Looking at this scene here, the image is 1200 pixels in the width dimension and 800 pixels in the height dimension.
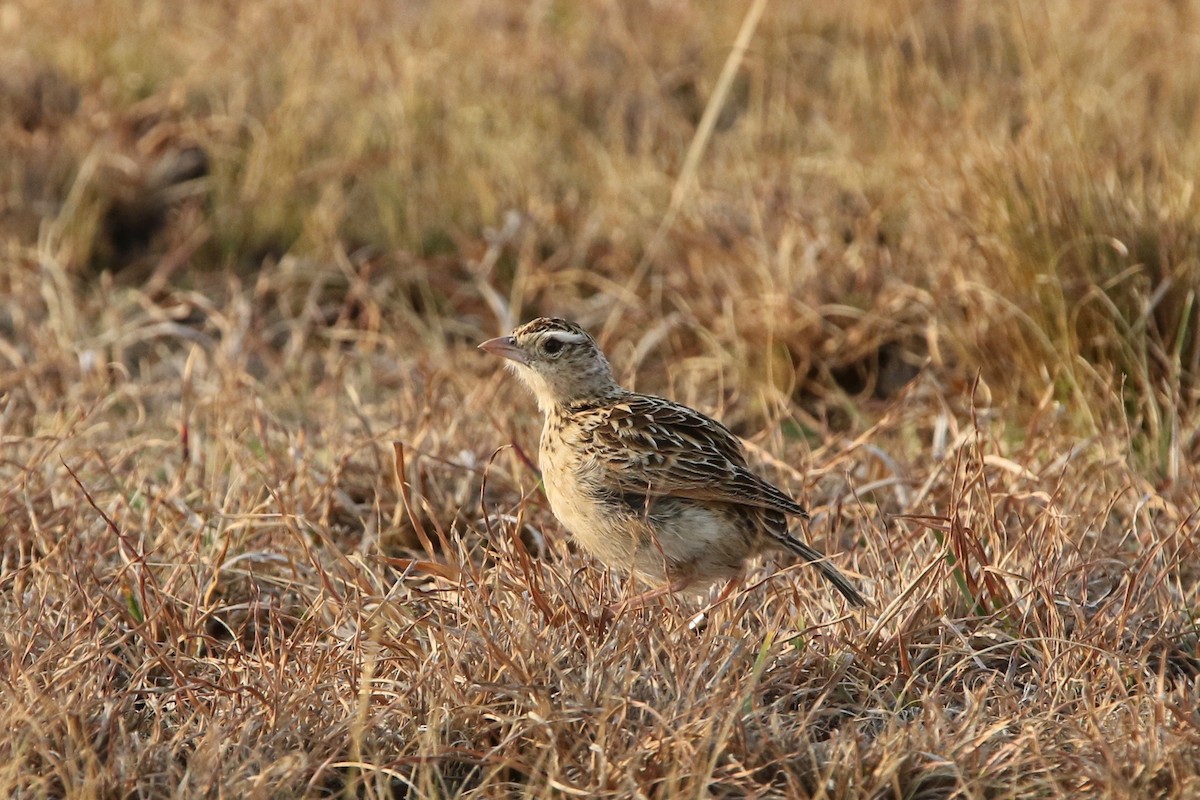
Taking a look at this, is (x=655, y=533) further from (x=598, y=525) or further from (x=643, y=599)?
(x=643, y=599)

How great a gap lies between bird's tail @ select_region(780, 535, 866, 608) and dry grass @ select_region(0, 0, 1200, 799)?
9 cm

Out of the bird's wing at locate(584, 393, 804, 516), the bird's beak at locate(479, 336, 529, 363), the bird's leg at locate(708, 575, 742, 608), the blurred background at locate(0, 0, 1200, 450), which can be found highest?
the bird's beak at locate(479, 336, 529, 363)

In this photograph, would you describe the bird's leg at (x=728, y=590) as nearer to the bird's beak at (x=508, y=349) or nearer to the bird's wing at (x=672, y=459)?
the bird's wing at (x=672, y=459)

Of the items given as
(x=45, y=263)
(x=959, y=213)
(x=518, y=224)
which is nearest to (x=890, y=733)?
(x=959, y=213)

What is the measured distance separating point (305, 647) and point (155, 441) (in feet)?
5.90

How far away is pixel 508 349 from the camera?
5191 mm

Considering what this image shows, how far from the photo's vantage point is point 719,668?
13.0 feet

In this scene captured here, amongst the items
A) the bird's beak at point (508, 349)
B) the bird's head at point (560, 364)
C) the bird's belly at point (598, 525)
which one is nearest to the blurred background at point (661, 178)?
the bird's head at point (560, 364)

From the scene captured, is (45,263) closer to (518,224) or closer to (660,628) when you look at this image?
(518,224)

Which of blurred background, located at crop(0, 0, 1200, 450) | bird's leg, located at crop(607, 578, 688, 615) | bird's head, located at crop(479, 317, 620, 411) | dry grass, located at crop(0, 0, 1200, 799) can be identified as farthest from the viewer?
blurred background, located at crop(0, 0, 1200, 450)

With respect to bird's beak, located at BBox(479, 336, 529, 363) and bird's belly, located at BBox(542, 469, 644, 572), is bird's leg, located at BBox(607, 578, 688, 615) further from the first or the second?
bird's beak, located at BBox(479, 336, 529, 363)

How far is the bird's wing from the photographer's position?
15.0 feet

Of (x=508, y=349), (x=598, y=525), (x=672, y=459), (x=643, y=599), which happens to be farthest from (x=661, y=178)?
(x=643, y=599)

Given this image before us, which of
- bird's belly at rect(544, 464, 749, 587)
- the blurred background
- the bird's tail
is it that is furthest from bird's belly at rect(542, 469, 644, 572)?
the blurred background
